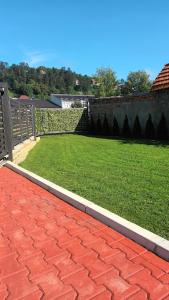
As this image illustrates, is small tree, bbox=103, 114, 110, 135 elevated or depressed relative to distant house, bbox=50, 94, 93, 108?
depressed

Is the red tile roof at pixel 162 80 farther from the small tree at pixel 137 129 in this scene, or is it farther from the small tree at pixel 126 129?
the small tree at pixel 126 129

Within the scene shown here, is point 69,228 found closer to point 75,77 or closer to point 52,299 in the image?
point 52,299

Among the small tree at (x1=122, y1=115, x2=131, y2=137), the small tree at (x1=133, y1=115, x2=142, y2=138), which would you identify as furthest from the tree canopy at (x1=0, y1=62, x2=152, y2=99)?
the small tree at (x1=133, y1=115, x2=142, y2=138)

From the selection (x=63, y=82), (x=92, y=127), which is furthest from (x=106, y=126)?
(x=63, y=82)

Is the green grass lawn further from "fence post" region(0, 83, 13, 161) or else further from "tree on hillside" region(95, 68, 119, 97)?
"tree on hillside" region(95, 68, 119, 97)

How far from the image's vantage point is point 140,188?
6.38 metres

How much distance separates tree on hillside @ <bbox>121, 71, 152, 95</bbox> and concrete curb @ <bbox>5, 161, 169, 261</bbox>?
228 feet

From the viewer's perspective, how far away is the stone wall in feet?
56.6

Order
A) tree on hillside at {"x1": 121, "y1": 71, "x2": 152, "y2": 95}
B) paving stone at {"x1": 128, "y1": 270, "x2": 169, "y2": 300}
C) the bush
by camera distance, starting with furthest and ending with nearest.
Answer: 1. tree on hillside at {"x1": 121, "y1": 71, "x2": 152, "y2": 95}
2. the bush
3. paving stone at {"x1": 128, "y1": 270, "x2": 169, "y2": 300}

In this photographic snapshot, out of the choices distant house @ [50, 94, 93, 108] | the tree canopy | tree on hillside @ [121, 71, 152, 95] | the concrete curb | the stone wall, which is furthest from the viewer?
distant house @ [50, 94, 93, 108]

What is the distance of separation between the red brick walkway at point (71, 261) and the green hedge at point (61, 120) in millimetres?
18868

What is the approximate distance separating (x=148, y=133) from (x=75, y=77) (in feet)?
318

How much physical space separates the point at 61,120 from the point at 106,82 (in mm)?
51677

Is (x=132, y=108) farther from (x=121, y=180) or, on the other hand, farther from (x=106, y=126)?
(x=121, y=180)
